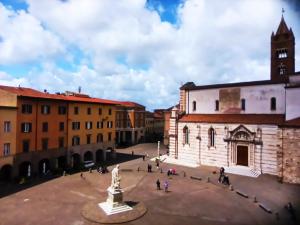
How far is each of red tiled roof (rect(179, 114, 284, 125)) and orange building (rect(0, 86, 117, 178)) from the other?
14596mm

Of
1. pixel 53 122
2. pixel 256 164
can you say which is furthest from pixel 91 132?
pixel 256 164

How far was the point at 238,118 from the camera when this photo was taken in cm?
3609

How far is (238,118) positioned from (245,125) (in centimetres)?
195

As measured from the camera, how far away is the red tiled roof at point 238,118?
33.0 m

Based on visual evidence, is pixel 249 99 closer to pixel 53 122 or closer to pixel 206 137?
pixel 206 137

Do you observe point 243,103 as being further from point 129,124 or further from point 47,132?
point 129,124

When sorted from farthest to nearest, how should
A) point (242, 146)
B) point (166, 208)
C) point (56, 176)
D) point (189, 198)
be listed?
1. point (242, 146)
2. point (56, 176)
3. point (189, 198)
4. point (166, 208)

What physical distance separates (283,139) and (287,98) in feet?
17.7

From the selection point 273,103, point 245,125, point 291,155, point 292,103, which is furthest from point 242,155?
point 292,103

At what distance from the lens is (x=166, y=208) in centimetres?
2127

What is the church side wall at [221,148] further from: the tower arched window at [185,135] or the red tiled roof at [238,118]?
the red tiled roof at [238,118]

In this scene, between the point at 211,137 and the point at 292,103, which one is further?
the point at 211,137

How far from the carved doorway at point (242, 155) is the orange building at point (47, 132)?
2194 centimetres

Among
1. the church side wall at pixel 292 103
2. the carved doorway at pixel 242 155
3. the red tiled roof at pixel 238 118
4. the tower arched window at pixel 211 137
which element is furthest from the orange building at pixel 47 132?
the church side wall at pixel 292 103
